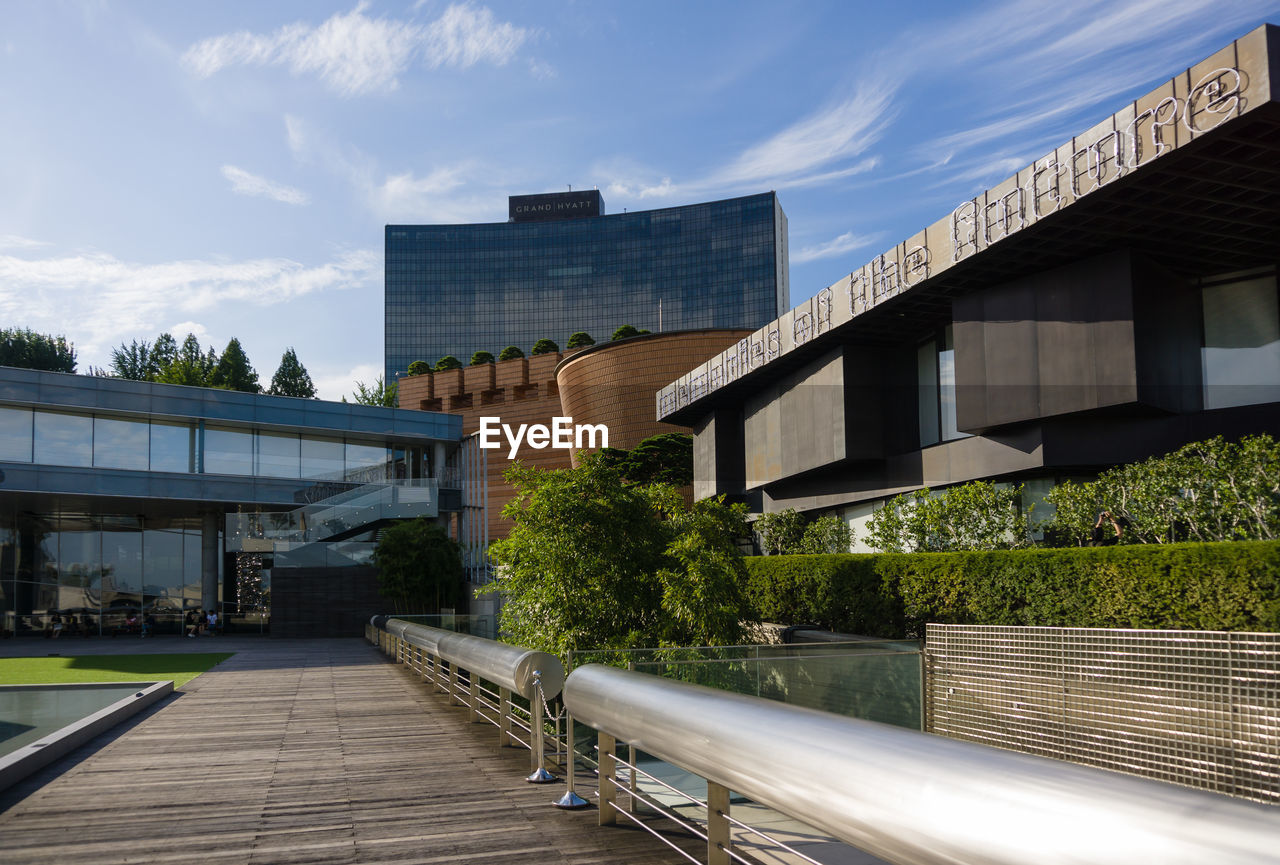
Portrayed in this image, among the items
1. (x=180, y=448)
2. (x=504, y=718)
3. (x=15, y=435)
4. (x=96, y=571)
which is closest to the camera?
(x=504, y=718)

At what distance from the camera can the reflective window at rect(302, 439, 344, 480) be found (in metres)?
39.1

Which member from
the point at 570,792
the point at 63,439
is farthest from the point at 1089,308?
the point at 63,439

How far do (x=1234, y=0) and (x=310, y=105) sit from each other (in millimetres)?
14659

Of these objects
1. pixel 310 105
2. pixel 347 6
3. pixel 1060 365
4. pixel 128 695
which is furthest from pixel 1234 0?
pixel 128 695

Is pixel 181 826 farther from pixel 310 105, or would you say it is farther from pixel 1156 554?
pixel 310 105

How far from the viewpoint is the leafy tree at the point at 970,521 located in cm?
1420

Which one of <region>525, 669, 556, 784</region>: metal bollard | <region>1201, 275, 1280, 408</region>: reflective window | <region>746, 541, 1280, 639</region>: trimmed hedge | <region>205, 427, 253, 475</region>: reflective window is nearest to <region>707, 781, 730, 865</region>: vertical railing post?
<region>525, 669, 556, 784</region>: metal bollard

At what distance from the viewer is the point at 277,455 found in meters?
38.2

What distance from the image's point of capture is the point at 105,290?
107 ft

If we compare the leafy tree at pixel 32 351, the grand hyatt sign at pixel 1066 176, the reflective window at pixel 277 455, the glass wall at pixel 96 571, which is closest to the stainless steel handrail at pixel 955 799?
the grand hyatt sign at pixel 1066 176

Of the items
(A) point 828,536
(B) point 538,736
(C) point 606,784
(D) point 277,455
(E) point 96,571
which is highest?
(D) point 277,455

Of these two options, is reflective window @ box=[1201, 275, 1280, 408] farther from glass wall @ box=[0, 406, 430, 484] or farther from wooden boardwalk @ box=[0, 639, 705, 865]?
glass wall @ box=[0, 406, 430, 484]

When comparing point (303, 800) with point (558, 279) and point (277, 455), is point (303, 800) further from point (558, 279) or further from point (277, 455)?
point (558, 279)

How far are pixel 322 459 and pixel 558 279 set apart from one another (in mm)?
72902
